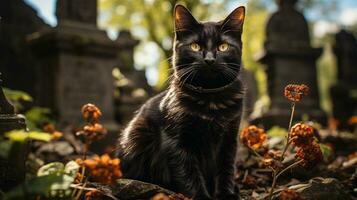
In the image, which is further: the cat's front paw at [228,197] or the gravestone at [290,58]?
the gravestone at [290,58]

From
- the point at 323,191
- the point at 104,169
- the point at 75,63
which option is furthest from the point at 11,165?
the point at 75,63

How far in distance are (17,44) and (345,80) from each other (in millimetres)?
10319

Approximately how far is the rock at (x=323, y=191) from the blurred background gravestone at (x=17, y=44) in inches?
324

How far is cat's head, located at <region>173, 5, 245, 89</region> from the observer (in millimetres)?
3359

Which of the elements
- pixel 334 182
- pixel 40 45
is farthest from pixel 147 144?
pixel 40 45

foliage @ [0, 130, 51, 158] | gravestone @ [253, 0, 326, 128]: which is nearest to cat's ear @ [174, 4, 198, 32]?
foliage @ [0, 130, 51, 158]

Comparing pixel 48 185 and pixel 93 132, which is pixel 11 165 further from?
pixel 48 185

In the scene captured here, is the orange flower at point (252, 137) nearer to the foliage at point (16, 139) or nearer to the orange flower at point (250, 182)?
the orange flower at point (250, 182)

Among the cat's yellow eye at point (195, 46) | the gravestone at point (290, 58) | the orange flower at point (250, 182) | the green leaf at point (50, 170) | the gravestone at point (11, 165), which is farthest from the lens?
the gravestone at point (290, 58)

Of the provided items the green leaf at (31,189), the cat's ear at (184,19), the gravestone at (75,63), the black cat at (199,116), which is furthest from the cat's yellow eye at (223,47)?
the gravestone at (75,63)

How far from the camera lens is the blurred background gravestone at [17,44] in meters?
10.2

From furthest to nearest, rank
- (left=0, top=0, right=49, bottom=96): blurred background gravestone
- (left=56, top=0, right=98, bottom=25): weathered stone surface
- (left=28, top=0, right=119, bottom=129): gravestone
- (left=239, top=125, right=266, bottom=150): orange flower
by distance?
(left=0, top=0, right=49, bottom=96): blurred background gravestone, (left=56, top=0, right=98, bottom=25): weathered stone surface, (left=28, top=0, right=119, bottom=129): gravestone, (left=239, top=125, right=266, bottom=150): orange flower

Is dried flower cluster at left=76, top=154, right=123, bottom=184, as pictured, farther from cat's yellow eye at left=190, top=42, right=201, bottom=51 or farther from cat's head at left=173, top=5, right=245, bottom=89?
cat's yellow eye at left=190, top=42, right=201, bottom=51

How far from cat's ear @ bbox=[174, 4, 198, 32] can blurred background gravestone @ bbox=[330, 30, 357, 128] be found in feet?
34.9
